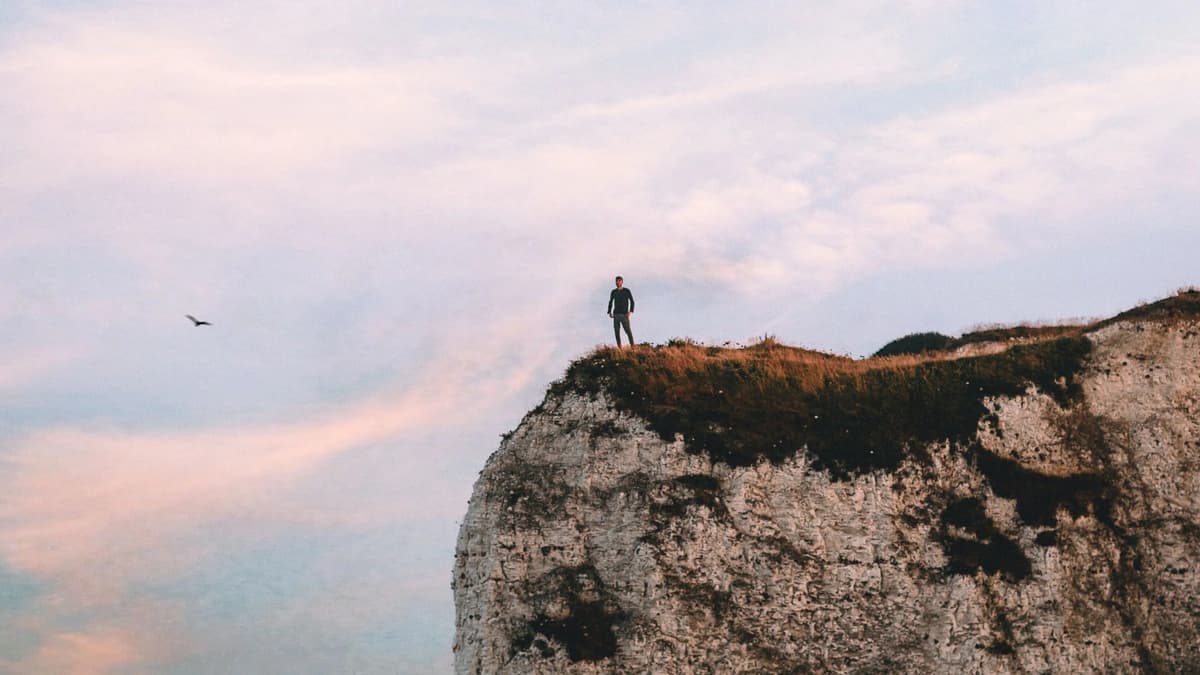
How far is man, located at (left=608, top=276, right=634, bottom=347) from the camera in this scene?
52375 mm

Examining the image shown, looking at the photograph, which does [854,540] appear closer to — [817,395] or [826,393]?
[817,395]

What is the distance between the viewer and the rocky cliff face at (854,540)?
4316cm

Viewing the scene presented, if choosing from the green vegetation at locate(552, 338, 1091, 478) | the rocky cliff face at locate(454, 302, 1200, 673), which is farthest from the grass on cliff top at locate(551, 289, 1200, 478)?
the rocky cliff face at locate(454, 302, 1200, 673)

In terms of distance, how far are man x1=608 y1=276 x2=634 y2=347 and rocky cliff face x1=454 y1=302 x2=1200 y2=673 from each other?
5.07 meters

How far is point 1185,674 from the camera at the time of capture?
144ft

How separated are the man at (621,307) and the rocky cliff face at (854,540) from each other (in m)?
5.07

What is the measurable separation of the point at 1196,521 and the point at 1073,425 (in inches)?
209

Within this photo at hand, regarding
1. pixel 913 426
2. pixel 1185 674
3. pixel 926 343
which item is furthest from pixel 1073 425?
pixel 926 343

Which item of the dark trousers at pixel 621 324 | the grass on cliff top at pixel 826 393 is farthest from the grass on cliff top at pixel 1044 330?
the dark trousers at pixel 621 324

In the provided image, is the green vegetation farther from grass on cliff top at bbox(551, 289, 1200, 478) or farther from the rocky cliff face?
the rocky cliff face

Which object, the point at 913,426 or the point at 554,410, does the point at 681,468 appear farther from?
the point at 913,426

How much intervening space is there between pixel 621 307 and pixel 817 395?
8.89 m

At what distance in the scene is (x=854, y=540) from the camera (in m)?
44.6

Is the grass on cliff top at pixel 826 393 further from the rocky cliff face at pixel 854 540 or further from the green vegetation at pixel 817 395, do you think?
the rocky cliff face at pixel 854 540
